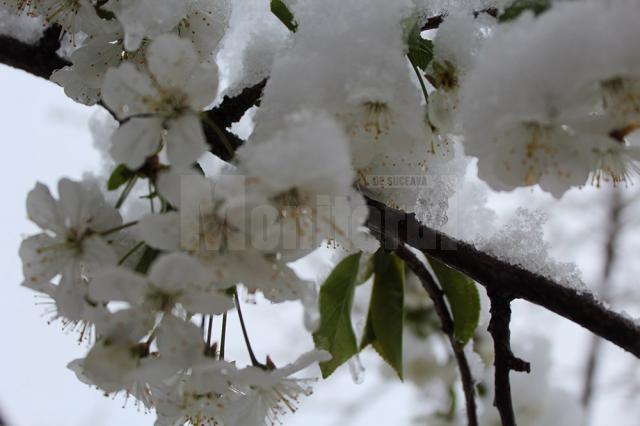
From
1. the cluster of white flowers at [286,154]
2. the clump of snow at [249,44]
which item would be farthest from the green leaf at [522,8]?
the clump of snow at [249,44]

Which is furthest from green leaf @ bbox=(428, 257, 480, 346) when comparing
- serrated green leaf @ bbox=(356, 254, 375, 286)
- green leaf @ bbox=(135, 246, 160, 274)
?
green leaf @ bbox=(135, 246, 160, 274)

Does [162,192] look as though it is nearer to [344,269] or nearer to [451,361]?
[344,269]

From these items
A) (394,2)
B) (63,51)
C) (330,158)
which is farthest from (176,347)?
(63,51)

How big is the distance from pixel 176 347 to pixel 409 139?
0.41m

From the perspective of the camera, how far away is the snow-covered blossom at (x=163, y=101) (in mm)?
818

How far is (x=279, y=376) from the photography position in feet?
3.14

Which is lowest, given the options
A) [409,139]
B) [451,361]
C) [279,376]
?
[451,361]

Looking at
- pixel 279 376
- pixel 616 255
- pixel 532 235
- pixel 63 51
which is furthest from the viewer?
pixel 616 255

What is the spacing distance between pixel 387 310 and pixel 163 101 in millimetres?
664

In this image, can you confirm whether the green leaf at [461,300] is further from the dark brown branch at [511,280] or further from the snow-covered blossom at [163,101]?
the snow-covered blossom at [163,101]

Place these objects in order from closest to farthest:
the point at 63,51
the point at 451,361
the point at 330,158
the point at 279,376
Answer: the point at 330,158 < the point at 279,376 < the point at 63,51 < the point at 451,361

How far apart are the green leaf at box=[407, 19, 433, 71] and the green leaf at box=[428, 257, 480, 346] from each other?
1.31 feet

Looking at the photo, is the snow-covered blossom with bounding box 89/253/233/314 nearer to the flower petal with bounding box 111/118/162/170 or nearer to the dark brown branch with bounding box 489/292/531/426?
the flower petal with bounding box 111/118/162/170

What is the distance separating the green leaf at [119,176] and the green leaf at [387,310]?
62 cm
